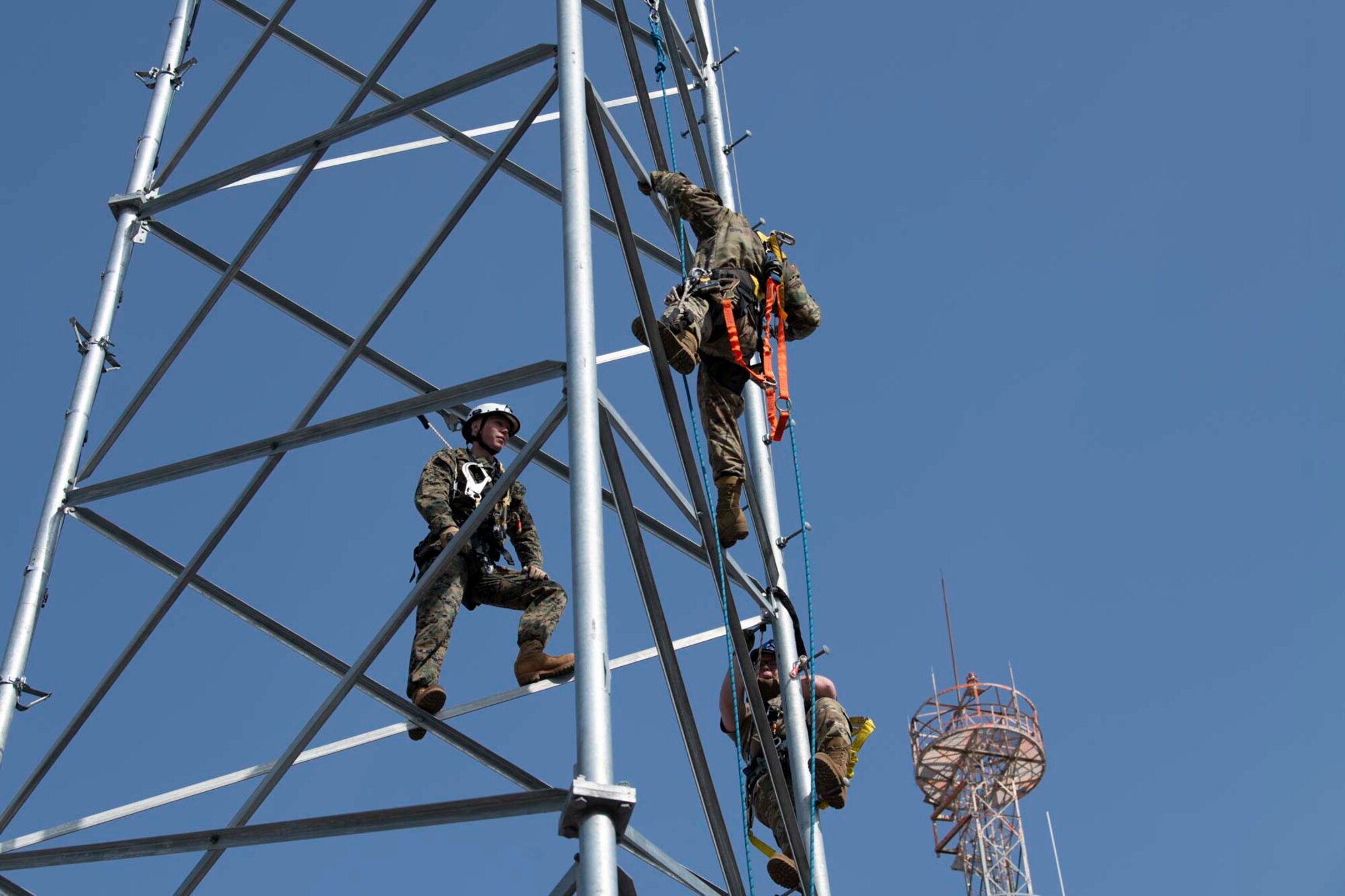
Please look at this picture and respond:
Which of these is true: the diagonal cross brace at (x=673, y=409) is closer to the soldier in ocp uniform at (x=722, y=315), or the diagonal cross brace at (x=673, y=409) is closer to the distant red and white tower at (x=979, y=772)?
the soldier in ocp uniform at (x=722, y=315)

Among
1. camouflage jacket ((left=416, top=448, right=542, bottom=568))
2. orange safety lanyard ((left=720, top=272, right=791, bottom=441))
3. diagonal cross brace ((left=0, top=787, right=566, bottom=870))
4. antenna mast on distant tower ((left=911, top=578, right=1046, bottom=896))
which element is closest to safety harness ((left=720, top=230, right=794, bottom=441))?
orange safety lanyard ((left=720, top=272, right=791, bottom=441))

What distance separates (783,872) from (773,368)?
3.01m

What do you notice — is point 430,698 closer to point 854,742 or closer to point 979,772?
point 854,742

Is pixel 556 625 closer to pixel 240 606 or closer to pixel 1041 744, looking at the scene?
pixel 240 606

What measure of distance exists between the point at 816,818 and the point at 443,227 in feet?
12.1

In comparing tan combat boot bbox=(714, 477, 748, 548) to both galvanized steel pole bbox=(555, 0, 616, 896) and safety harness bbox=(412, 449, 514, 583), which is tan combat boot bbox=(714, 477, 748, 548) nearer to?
safety harness bbox=(412, 449, 514, 583)

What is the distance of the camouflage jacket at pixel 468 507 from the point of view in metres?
10.0

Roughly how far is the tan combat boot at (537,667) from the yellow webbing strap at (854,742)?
167 centimetres

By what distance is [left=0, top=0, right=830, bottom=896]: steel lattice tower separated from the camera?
22.9 feet

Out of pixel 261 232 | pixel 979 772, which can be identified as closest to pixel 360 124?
pixel 261 232

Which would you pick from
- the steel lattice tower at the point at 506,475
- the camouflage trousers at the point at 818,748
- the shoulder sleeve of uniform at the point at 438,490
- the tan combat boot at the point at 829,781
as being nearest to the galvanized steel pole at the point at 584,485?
the steel lattice tower at the point at 506,475

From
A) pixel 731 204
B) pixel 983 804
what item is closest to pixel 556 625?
pixel 731 204

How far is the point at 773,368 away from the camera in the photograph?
1080 cm

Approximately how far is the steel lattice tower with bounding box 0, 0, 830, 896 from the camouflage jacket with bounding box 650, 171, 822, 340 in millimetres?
231
